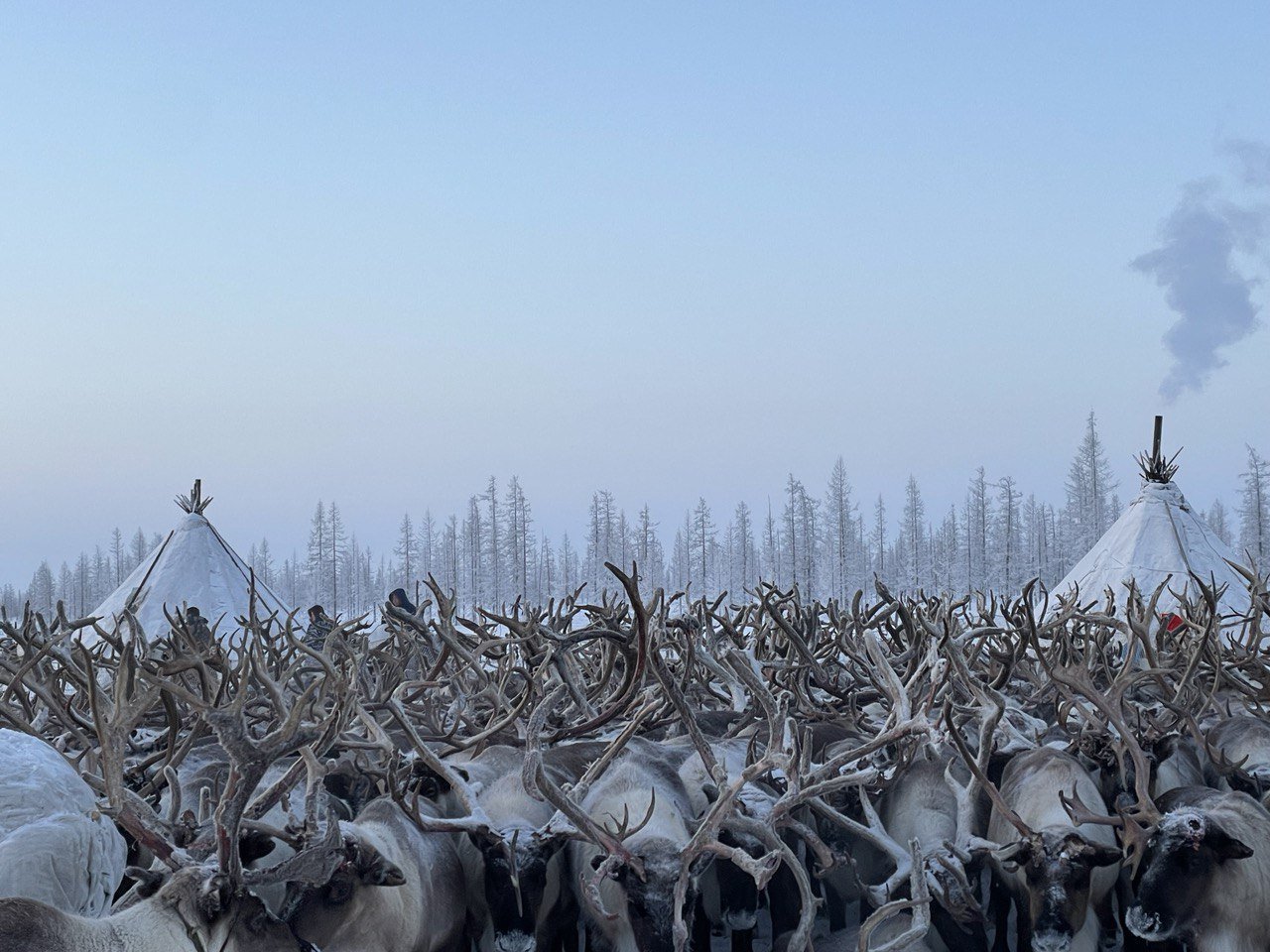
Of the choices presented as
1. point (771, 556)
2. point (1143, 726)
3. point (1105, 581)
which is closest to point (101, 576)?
point (771, 556)

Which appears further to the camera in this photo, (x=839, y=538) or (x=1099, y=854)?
(x=839, y=538)

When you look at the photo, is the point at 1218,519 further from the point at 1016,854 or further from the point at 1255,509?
the point at 1016,854

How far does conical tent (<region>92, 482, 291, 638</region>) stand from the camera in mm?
14289

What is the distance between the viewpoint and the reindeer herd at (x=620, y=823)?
9.66 feet

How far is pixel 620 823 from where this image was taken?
4254mm

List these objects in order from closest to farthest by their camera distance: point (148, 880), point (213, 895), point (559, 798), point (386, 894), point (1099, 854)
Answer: point (213, 895) < point (148, 880) < point (386, 894) < point (559, 798) < point (1099, 854)

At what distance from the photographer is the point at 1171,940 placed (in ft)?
12.8

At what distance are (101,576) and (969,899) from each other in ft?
341

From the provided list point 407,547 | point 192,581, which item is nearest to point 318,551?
point 407,547

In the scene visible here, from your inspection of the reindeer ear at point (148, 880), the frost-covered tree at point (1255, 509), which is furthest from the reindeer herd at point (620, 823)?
the frost-covered tree at point (1255, 509)

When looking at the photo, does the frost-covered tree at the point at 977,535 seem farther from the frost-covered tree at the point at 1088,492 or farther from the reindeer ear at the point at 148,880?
the reindeer ear at the point at 148,880

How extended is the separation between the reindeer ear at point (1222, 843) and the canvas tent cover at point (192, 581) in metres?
11.9

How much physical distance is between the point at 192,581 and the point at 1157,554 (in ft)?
40.9

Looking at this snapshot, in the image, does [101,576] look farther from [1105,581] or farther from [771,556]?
[1105,581]
